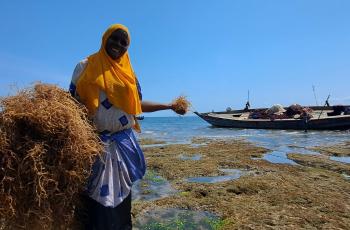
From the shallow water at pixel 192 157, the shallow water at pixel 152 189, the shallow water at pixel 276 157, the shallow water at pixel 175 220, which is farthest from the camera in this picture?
the shallow water at pixel 192 157

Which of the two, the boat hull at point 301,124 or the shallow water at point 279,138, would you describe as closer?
the shallow water at point 279,138

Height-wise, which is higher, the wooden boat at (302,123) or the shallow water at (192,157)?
the wooden boat at (302,123)

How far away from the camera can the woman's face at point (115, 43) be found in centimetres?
339

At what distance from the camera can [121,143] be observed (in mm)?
3381

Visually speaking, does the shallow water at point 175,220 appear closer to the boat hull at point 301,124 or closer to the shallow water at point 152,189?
the shallow water at point 152,189

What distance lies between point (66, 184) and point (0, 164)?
479mm

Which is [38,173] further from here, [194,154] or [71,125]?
[194,154]

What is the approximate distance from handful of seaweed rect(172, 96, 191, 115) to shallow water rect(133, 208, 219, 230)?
287 cm

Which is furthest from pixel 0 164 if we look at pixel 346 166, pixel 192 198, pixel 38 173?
pixel 346 166

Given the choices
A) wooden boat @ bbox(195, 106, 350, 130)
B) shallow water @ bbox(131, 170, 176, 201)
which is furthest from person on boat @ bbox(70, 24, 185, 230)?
wooden boat @ bbox(195, 106, 350, 130)

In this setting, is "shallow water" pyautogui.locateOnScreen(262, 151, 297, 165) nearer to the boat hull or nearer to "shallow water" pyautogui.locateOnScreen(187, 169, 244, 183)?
"shallow water" pyautogui.locateOnScreen(187, 169, 244, 183)

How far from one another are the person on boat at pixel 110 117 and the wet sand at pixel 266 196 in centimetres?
335

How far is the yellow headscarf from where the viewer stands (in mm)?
3227

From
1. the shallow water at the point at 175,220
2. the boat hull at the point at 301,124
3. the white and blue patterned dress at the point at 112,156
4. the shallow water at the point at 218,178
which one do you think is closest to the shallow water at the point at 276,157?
the shallow water at the point at 218,178
